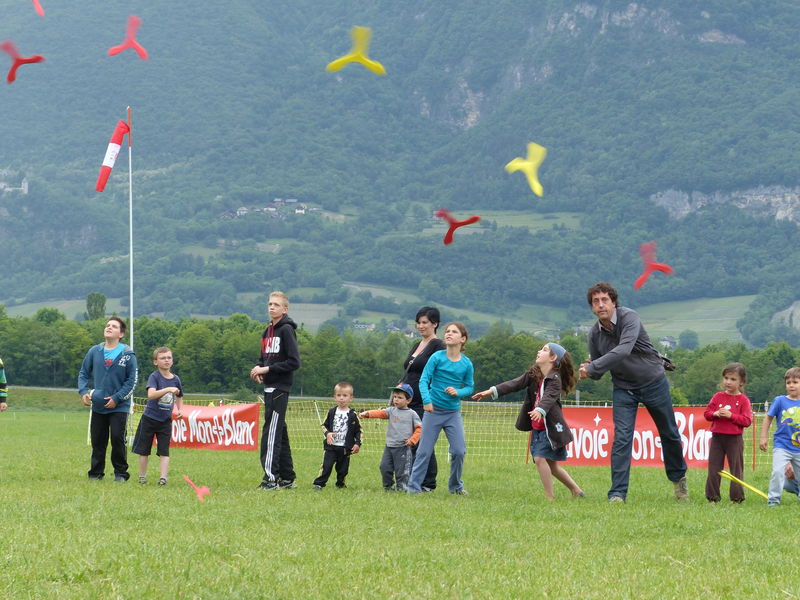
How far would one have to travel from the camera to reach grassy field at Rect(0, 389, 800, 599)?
18.3 ft

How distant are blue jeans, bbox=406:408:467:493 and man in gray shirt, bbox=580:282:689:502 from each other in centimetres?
148

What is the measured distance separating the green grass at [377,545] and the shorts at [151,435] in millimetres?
997

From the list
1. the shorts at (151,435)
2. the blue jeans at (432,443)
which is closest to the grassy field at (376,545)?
the blue jeans at (432,443)

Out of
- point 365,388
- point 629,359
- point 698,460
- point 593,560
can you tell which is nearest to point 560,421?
point 629,359

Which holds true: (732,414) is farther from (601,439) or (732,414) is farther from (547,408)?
(601,439)

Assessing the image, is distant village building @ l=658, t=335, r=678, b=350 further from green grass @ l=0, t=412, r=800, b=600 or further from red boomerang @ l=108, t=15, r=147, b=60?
green grass @ l=0, t=412, r=800, b=600

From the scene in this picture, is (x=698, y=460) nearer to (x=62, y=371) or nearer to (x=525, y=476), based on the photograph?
(x=525, y=476)

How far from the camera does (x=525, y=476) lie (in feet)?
46.9

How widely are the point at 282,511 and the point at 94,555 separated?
2.54 metres

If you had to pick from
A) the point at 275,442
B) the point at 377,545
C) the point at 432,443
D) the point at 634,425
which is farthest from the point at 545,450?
the point at 377,545

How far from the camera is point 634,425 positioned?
411 inches

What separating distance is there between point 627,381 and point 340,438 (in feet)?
10.1

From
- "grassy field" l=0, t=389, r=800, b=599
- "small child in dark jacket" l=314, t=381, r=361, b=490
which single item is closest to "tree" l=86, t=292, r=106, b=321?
"small child in dark jacket" l=314, t=381, r=361, b=490

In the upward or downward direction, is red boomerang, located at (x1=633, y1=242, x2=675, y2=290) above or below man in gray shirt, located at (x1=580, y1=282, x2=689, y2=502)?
above
